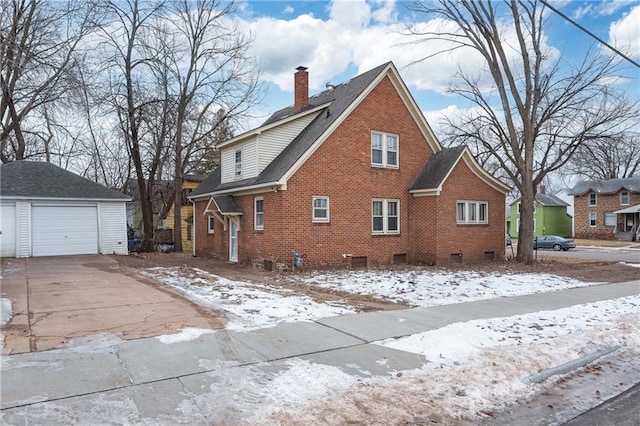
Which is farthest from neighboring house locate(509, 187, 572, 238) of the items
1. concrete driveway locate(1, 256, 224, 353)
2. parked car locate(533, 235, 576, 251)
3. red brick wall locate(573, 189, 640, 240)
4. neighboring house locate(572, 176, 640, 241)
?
concrete driveway locate(1, 256, 224, 353)

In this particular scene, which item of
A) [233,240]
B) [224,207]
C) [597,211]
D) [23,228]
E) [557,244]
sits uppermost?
[224,207]

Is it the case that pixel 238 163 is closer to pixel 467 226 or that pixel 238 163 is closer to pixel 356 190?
pixel 356 190

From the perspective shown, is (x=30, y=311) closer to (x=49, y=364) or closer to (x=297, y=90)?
(x=49, y=364)

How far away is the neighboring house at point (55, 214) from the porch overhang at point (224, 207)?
6.50m

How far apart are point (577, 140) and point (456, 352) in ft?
57.8

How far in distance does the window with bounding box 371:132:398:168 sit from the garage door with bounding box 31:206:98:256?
14.2 m

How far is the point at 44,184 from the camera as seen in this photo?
21672 mm

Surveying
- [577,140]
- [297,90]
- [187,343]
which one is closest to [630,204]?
[577,140]

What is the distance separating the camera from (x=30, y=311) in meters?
8.34

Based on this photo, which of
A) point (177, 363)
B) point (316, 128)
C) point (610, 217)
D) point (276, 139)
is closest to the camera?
point (177, 363)

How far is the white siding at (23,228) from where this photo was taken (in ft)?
66.2

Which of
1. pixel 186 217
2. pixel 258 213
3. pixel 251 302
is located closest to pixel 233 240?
pixel 258 213

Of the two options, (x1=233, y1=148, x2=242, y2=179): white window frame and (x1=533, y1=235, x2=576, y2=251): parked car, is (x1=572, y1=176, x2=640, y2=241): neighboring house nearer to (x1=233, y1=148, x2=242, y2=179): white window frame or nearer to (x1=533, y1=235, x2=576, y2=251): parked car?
(x1=533, y1=235, x2=576, y2=251): parked car

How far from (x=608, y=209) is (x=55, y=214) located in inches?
2003
